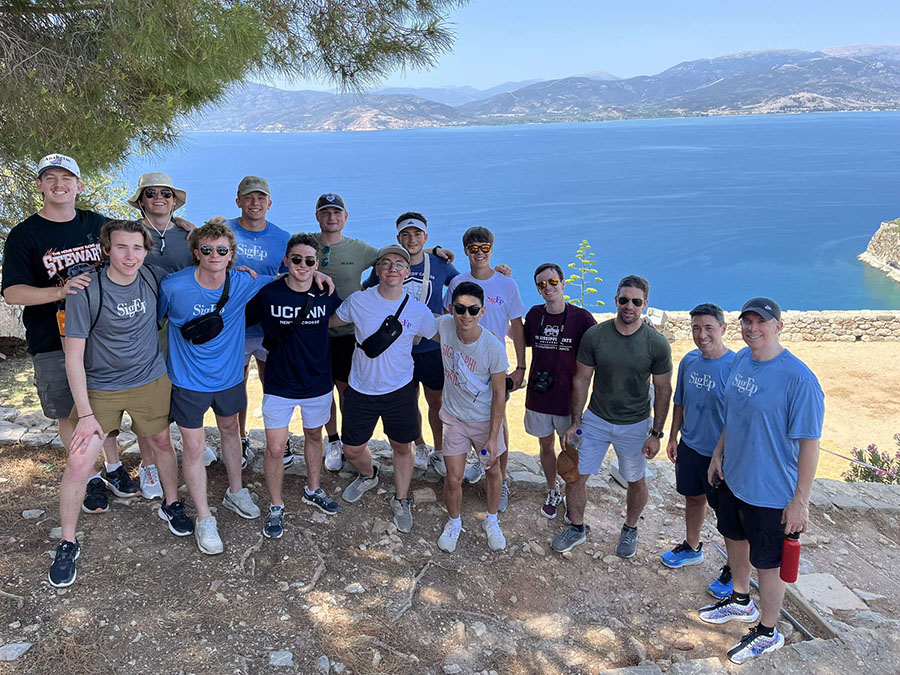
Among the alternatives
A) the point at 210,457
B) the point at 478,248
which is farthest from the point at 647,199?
the point at 210,457

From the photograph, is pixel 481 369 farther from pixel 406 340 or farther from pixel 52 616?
pixel 52 616

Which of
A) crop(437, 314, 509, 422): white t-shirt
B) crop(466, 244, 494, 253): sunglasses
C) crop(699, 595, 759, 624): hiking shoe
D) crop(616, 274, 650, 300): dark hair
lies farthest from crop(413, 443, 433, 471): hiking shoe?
crop(699, 595, 759, 624): hiking shoe

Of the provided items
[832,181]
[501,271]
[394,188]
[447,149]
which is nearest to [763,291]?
[501,271]

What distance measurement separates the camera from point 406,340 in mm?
4059

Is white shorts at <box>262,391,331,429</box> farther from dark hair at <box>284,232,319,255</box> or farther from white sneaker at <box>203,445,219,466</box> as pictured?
white sneaker at <box>203,445,219,466</box>

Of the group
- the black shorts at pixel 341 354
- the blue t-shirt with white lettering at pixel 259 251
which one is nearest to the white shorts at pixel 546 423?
the black shorts at pixel 341 354

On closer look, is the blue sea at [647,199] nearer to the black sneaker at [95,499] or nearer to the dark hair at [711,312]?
the black sneaker at [95,499]

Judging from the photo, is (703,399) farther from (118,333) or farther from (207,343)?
(118,333)

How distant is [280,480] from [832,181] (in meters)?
115

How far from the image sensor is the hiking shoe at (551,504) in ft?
15.4

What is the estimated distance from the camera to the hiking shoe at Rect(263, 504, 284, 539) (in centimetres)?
397

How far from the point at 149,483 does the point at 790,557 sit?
390 centimetres

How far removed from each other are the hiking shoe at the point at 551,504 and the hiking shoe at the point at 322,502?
1.54 metres

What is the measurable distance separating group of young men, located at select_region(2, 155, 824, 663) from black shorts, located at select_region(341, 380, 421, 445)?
0.6 inches
